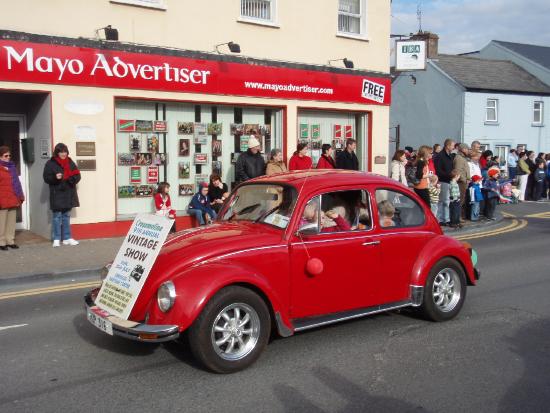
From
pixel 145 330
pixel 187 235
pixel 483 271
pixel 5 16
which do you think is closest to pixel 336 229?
pixel 187 235

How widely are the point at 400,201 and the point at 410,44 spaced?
15.9 metres

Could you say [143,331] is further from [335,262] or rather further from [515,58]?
[515,58]

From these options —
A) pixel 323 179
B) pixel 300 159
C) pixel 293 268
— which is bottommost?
pixel 293 268

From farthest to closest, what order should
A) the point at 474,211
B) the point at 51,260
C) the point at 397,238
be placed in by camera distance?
the point at 474,211 < the point at 51,260 < the point at 397,238

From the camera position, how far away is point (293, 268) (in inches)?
218

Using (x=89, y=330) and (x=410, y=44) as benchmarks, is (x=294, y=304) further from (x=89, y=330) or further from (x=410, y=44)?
(x=410, y=44)

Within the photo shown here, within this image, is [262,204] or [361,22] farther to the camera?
[361,22]

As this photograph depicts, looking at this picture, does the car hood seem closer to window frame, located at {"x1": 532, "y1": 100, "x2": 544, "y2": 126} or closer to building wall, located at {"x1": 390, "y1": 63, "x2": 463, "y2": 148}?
building wall, located at {"x1": 390, "y1": 63, "x2": 463, "y2": 148}

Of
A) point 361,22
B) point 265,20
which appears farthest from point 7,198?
point 361,22

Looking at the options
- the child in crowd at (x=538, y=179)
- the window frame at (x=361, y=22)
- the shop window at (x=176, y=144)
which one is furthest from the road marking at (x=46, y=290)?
the child in crowd at (x=538, y=179)

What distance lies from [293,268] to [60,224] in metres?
7.19

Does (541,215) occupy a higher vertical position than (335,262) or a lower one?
lower

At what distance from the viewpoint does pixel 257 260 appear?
17.6 feet

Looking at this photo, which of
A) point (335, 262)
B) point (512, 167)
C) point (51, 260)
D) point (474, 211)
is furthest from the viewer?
point (512, 167)
